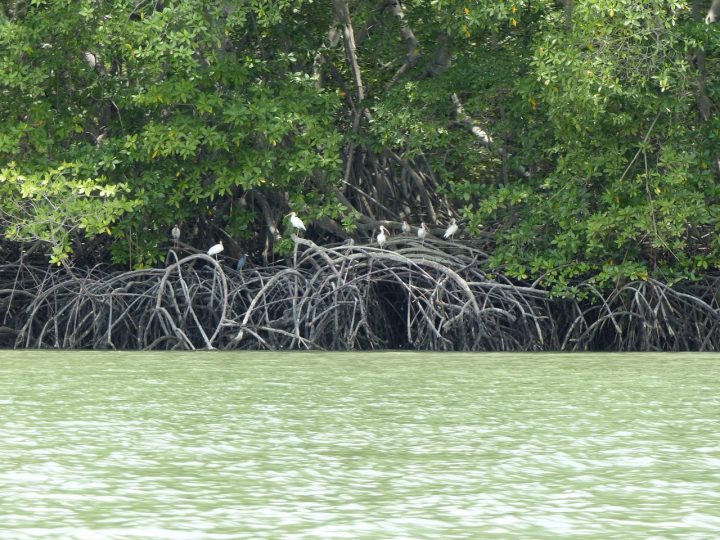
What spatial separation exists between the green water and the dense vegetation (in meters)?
2.30

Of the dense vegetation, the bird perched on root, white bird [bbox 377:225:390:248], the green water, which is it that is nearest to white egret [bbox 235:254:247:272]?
the dense vegetation

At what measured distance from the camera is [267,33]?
1310 cm

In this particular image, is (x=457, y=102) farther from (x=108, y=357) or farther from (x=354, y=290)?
(x=108, y=357)

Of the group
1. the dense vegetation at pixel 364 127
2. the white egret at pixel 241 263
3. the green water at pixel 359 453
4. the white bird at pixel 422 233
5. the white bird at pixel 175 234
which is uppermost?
the dense vegetation at pixel 364 127

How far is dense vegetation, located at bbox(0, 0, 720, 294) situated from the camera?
11.2 metres

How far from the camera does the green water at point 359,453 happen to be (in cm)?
441

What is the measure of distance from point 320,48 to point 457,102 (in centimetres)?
125

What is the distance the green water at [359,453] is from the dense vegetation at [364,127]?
230 centimetres

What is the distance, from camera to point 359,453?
5.75m

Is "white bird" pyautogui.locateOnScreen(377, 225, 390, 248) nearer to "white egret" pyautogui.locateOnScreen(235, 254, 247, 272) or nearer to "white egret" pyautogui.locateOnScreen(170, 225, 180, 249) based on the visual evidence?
"white egret" pyautogui.locateOnScreen(235, 254, 247, 272)

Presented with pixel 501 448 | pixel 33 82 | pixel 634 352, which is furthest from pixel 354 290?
pixel 501 448

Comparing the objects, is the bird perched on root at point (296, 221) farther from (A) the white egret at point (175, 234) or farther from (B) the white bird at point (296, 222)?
(A) the white egret at point (175, 234)

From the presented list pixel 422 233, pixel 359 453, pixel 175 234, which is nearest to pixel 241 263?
pixel 175 234

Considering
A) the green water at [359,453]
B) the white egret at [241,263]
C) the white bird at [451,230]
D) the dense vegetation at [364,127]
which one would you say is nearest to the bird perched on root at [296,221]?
the dense vegetation at [364,127]
